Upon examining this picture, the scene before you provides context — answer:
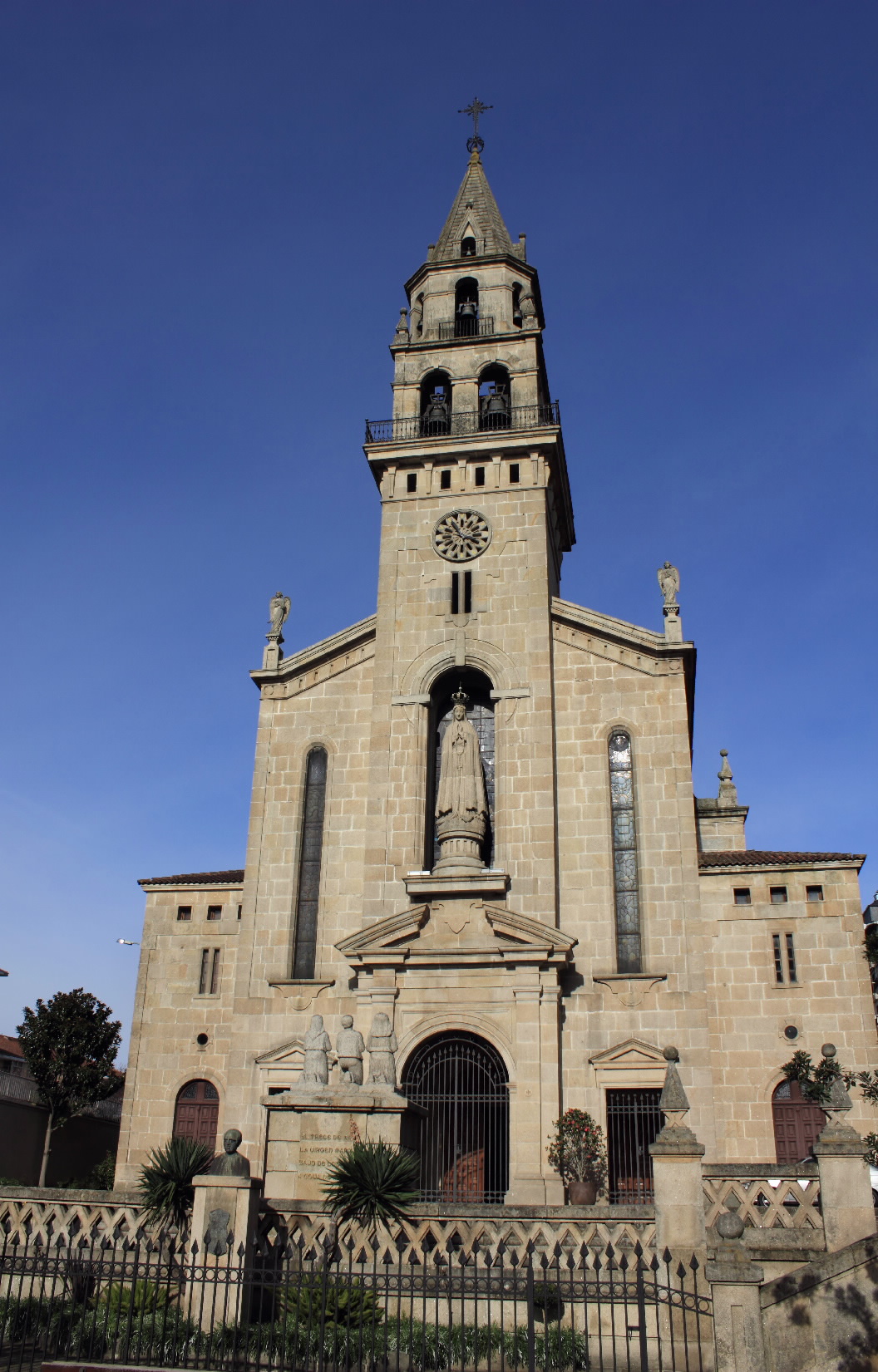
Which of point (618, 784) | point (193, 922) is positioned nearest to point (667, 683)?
point (618, 784)

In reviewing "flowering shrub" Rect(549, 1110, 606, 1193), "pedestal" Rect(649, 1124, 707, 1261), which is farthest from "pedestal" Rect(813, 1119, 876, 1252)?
"flowering shrub" Rect(549, 1110, 606, 1193)

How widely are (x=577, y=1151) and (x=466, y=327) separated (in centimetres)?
2162

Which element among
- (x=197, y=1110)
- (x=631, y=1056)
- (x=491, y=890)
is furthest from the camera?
(x=197, y=1110)

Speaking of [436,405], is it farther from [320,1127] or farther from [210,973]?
[320,1127]

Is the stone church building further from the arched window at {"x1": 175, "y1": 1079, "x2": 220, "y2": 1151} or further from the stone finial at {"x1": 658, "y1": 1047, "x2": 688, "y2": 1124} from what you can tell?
the stone finial at {"x1": 658, "y1": 1047, "x2": 688, "y2": 1124}

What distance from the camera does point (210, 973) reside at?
2662 cm

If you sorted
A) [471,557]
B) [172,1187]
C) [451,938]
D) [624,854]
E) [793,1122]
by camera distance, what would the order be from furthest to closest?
[471,557] → [624,854] → [451,938] → [793,1122] → [172,1187]

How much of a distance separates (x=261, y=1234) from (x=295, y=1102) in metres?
2.03

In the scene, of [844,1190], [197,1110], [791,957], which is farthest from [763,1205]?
[197,1110]

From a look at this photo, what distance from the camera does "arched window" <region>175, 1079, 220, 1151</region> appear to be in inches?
988

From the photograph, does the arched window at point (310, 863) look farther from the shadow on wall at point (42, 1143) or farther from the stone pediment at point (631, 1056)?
the shadow on wall at point (42, 1143)

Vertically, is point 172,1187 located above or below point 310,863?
below

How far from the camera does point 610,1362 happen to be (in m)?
13.2

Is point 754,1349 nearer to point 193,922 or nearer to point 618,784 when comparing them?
point 618,784
